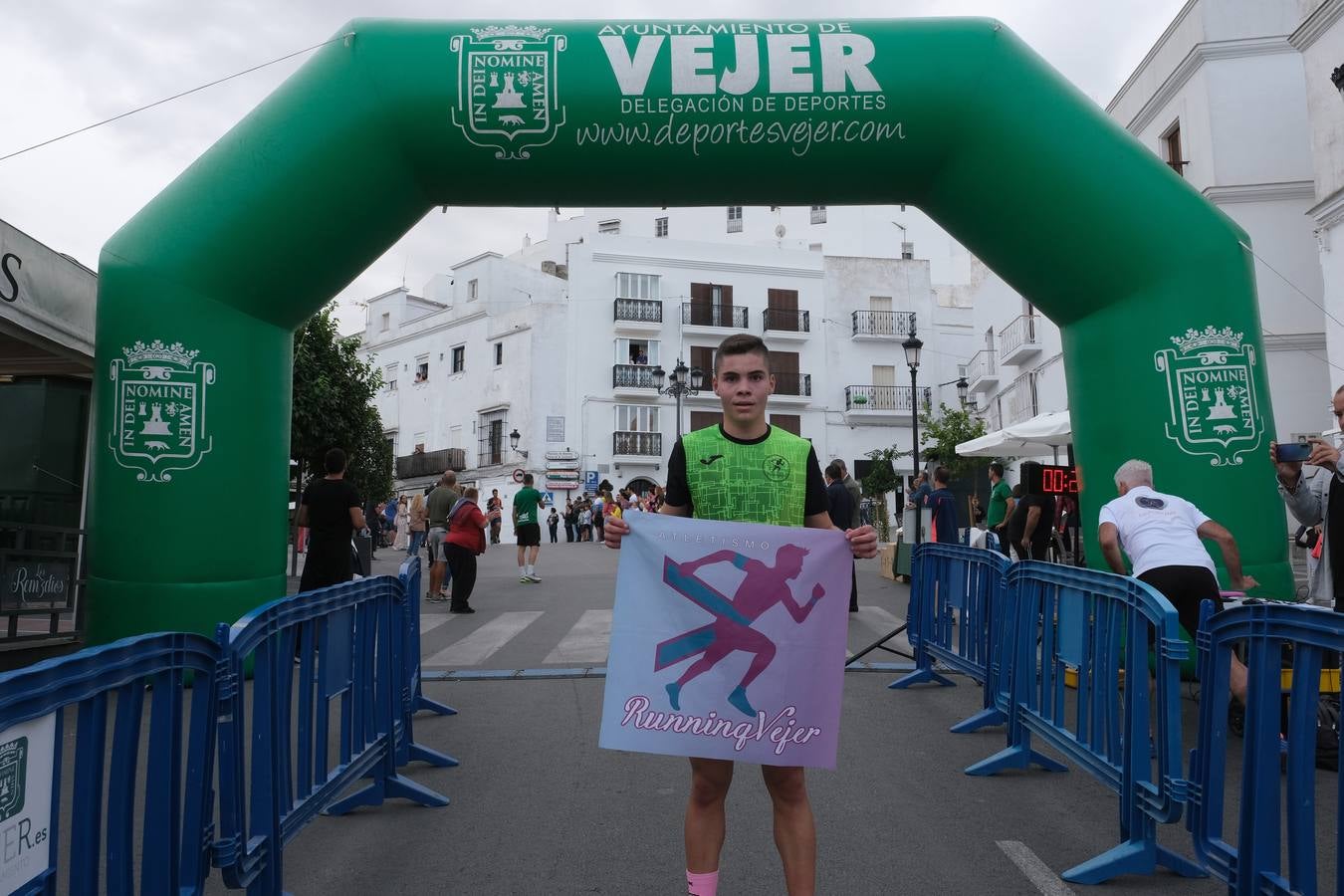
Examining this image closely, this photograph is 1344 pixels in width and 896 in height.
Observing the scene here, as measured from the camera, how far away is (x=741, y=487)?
126 inches

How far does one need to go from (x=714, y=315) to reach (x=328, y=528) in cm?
3670

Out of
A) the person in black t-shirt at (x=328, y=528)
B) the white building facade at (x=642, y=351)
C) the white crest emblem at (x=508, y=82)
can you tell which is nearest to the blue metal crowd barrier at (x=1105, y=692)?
the white crest emblem at (x=508, y=82)

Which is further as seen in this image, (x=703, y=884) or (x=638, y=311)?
(x=638, y=311)

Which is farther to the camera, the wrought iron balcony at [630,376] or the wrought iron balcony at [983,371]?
the wrought iron balcony at [630,376]

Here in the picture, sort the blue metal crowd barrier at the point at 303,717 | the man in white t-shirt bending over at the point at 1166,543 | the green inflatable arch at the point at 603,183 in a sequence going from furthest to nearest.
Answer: the green inflatable arch at the point at 603,183, the man in white t-shirt bending over at the point at 1166,543, the blue metal crowd barrier at the point at 303,717

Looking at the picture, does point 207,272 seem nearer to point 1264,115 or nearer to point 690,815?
point 690,815

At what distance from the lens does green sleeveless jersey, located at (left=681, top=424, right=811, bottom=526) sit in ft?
10.5

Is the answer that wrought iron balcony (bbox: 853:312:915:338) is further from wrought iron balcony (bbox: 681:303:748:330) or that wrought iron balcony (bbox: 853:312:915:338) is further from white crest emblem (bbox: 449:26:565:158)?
white crest emblem (bbox: 449:26:565:158)

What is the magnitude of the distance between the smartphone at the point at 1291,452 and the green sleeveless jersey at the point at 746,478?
4638mm

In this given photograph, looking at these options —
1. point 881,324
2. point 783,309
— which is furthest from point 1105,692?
point 881,324

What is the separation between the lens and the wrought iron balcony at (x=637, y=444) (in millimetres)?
42719

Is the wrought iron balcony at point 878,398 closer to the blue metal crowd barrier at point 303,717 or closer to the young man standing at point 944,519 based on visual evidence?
the young man standing at point 944,519

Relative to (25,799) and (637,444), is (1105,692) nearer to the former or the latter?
(25,799)

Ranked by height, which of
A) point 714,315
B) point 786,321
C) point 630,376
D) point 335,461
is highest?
point 714,315
